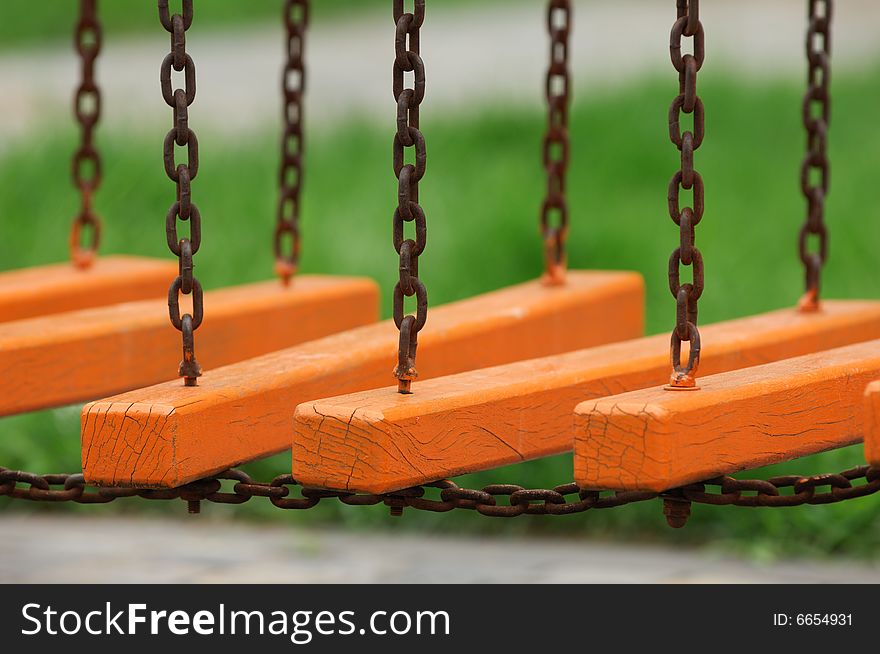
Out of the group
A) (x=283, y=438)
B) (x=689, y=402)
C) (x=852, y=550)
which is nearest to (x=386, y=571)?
(x=852, y=550)

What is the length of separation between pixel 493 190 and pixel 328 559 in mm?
1989

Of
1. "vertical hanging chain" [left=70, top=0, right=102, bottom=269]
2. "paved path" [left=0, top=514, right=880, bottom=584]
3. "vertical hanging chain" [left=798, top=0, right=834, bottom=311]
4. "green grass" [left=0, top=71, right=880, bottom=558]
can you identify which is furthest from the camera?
"green grass" [left=0, top=71, right=880, bottom=558]

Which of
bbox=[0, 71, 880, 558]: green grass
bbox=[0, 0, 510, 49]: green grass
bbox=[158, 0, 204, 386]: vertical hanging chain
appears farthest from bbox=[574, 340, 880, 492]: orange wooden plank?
bbox=[0, 0, 510, 49]: green grass

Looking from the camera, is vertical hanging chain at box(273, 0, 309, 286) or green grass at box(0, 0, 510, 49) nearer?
vertical hanging chain at box(273, 0, 309, 286)

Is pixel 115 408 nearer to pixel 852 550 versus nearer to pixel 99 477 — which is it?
pixel 99 477

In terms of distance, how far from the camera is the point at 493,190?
528cm

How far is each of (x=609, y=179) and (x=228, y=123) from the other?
7.16ft

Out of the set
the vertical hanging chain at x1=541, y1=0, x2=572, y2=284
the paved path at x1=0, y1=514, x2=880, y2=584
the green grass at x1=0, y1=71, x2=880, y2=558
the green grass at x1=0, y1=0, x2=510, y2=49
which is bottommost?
the paved path at x1=0, y1=514, x2=880, y2=584

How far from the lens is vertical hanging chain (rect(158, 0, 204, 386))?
1.77 m

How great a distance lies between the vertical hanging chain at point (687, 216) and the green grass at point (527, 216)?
1.92 meters

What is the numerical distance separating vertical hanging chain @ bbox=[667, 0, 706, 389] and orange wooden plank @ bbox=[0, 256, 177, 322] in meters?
1.18

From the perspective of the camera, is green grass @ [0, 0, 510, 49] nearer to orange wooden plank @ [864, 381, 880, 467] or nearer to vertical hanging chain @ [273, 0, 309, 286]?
vertical hanging chain @ [273, 0, 309, 286]

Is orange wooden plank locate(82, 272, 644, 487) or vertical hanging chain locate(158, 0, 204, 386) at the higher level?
vertical hanging chain locate(158, 0, 204, 386)

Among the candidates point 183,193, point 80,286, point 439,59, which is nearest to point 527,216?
point 80,286
